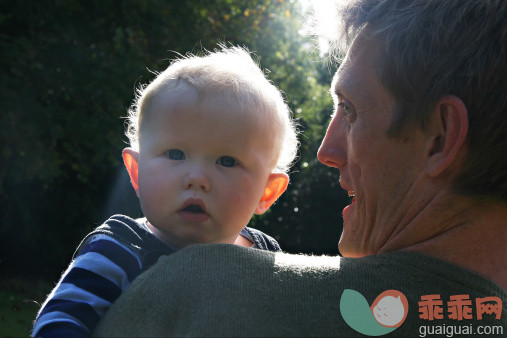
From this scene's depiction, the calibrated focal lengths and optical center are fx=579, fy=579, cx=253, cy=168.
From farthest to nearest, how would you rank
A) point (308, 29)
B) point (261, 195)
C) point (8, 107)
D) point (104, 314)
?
point (8, 107) → point (308, 29) → point (261, 195) → point (104, 314)

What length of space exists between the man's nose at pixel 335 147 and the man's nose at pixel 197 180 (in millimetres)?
502

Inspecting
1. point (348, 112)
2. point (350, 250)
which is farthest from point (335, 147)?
point (350, 250)

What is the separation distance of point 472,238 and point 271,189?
1.06m

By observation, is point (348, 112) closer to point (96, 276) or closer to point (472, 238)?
point (472, 238)

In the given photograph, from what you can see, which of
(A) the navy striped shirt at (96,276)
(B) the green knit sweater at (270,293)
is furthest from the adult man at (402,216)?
(A) the navy striped shirt at (96,276)

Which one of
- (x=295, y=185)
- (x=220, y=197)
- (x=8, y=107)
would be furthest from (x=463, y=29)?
(x=295, y=185)

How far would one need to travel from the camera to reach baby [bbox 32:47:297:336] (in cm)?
201

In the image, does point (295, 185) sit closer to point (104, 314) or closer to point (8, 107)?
point (8, 107)

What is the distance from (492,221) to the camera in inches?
73.9

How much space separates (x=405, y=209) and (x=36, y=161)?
7614 mm

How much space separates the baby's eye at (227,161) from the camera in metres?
2.27

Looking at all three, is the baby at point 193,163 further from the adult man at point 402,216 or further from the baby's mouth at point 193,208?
the adult man at point 402,216

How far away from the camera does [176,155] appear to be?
2.23m

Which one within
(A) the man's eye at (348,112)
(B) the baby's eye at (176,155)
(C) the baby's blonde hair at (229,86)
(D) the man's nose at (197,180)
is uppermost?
(C) the baby's blonde hair at (229,86)
